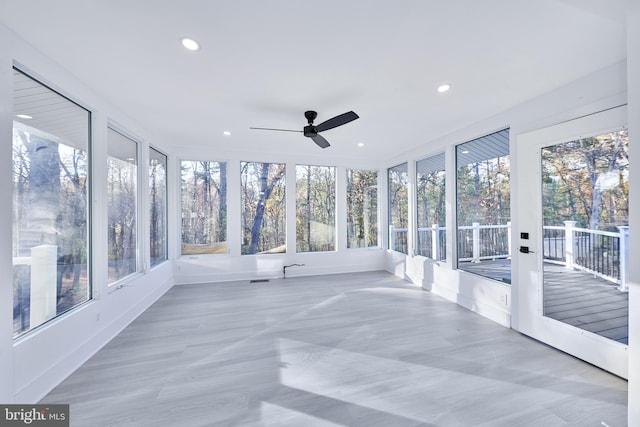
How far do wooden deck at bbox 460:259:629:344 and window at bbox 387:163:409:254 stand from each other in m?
2.73

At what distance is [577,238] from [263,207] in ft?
15.4

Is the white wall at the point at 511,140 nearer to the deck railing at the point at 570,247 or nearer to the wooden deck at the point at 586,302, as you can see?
the deck railing at the point at 570,247

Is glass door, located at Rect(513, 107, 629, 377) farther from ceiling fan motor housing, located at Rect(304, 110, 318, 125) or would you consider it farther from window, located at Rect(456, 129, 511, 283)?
ceiling fan motor housing, located at Rect(304, 110, 318, 125)

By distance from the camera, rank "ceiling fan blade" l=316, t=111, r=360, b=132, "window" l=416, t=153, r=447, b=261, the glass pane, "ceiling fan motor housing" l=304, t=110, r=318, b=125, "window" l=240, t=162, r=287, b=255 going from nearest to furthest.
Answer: the glass pane, "ceiling fan blade" l=316, t=111, r=360, b=132, "ceiling fan motor housing" l=304, t=110, r=318, b=125, "window" l=416, t=153, r=447, b=261, "window" l=240, t=162, r=287, b=255

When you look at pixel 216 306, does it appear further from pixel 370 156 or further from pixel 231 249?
pixel 370 156

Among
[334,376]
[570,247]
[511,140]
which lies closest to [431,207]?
[511,140]

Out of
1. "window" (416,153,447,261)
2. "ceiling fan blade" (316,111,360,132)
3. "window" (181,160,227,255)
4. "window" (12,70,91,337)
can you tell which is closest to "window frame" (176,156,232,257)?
"window" (181,160,227,255)

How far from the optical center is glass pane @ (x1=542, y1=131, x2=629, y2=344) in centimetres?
214

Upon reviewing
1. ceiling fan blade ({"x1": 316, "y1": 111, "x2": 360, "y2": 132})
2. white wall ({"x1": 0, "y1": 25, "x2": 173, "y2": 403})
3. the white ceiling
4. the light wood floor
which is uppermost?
the white ceiling

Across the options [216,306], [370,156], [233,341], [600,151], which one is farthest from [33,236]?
[370,156]

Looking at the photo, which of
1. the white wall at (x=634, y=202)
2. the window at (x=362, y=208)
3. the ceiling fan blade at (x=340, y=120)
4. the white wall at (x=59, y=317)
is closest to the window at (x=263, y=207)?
the window at (x=362, y=208)

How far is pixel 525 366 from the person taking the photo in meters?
2.24

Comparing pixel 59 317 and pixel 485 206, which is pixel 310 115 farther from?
pixel 59 317

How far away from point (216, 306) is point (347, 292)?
2070 mm
